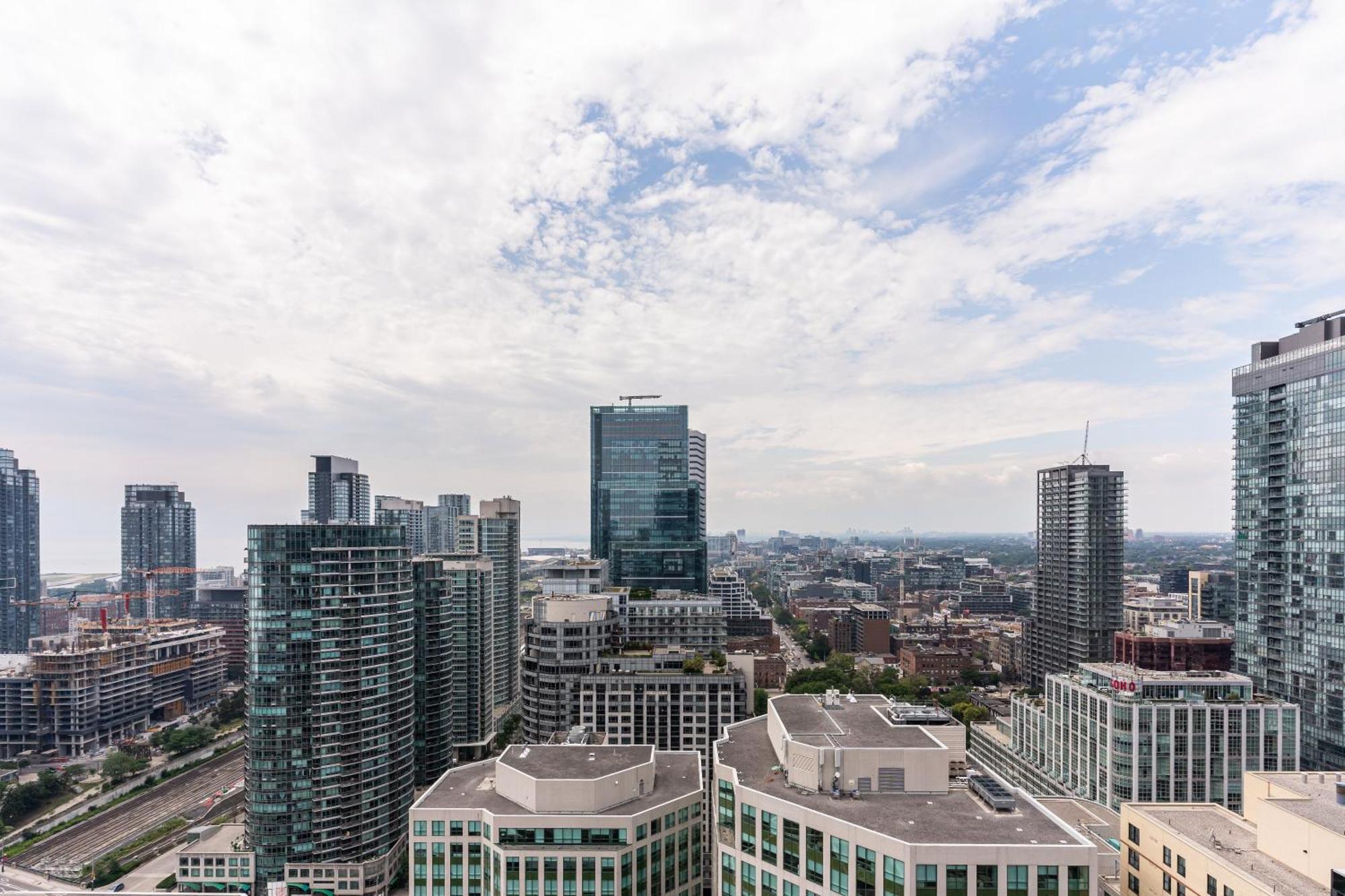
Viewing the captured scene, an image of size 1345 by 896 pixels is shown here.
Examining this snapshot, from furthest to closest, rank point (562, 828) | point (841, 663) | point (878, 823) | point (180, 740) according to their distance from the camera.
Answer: point (841, 663) < point (180, 740) < point (562, 828) < point (878, 823)

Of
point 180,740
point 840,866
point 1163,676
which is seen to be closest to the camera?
point 840,866

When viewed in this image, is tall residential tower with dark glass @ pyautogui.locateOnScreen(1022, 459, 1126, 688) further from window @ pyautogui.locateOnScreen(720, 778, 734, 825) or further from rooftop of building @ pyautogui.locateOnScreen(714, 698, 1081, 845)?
window @ pyautogui.locateOnScreen(720, 778, 734, 825)

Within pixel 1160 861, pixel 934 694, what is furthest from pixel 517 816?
pixel 934 694

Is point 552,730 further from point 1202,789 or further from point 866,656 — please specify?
point 866,656

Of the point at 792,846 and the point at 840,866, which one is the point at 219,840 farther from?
the point at 840,866

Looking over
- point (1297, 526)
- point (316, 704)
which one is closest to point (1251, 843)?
point (1297, 526)
